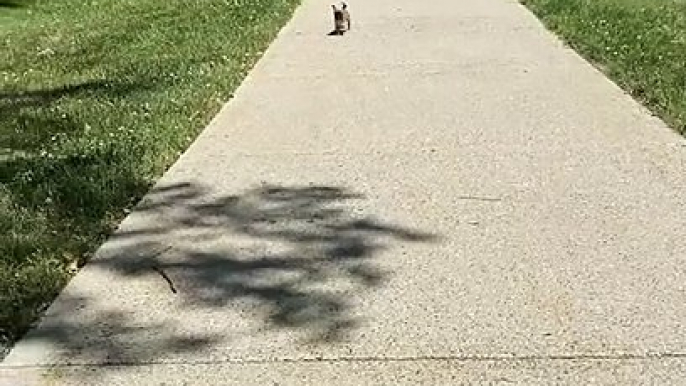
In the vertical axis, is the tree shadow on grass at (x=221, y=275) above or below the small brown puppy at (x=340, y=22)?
above

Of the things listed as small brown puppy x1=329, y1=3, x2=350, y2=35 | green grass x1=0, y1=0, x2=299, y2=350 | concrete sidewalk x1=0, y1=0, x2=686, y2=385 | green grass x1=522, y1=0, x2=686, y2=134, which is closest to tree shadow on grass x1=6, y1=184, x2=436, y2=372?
concrete sidewalk x1=0, y1=0, x2=686, y2=385

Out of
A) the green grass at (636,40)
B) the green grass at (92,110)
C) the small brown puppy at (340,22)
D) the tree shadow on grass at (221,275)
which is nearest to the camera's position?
the tree shadow on grass at (221,275)

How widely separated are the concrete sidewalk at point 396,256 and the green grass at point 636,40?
0.92 feet

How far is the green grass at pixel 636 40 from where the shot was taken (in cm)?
793

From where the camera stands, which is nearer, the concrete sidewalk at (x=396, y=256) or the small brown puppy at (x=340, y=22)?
the concrete sidewalk at (x=396, y=256)

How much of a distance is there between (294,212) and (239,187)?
1.93 ft

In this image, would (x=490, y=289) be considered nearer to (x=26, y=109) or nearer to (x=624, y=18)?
(x=26, y=109)

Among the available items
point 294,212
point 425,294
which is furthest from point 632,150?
point 425,294

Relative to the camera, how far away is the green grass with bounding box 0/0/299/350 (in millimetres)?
4855

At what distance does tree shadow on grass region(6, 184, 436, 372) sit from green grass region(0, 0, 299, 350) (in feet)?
0.59

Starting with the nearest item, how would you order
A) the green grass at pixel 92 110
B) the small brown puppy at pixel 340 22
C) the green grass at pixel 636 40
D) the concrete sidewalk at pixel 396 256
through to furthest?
1. the concrete sidewalk at pixel 396 256
2. the green grass at pixel 92 110
3. the green grass at pixel 636 40
4. the small brown puppy at pixel 340 22

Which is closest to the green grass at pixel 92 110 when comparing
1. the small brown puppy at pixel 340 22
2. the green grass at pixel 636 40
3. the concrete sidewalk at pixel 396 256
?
the concrete sidewalk at pixel 396 256

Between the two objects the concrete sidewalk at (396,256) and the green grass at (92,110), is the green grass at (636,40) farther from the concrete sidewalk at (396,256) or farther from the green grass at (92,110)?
the green grass at (92,110)

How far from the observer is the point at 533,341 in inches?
151
